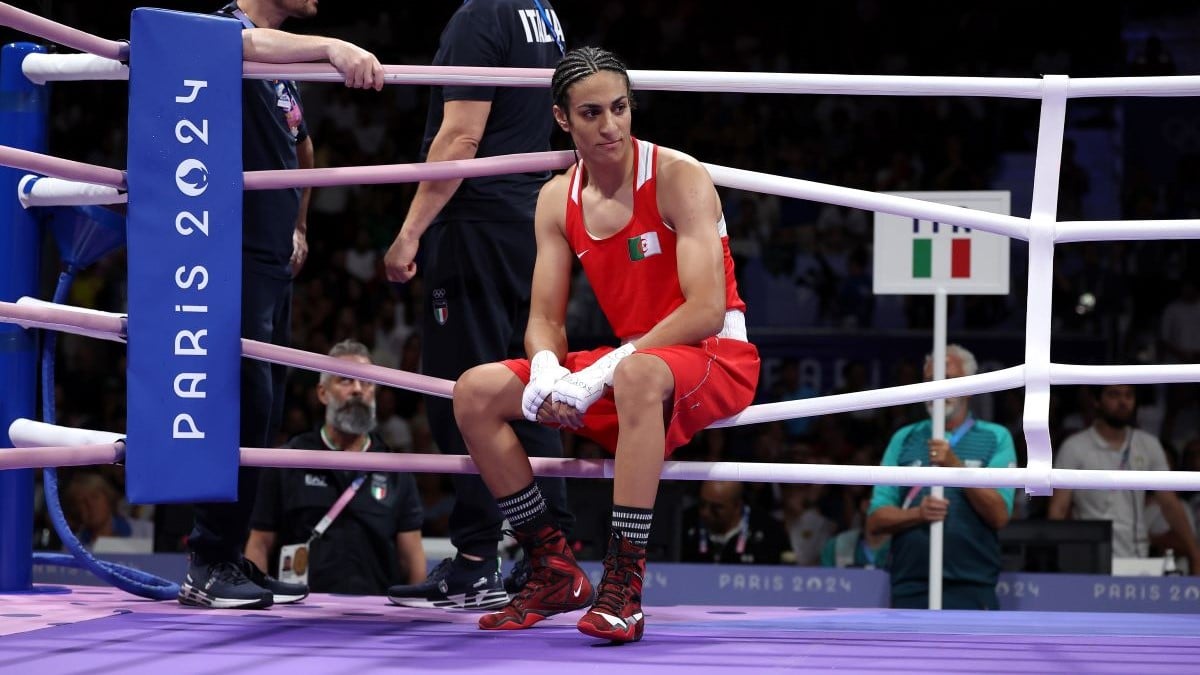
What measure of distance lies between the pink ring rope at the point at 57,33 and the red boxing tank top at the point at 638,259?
0.94 meters

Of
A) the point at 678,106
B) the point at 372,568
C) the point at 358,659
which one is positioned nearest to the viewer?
the point at 358,659

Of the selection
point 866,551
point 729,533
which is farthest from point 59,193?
point 866,551

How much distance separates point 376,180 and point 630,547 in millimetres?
871

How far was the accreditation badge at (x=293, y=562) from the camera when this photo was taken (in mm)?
4539

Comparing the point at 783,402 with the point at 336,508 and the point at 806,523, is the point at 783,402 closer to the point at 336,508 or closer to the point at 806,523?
the point at 336,508

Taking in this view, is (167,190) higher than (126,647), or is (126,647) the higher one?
(167,190)

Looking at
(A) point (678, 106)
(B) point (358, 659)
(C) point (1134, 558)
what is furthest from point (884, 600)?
(A) point (678, 106)

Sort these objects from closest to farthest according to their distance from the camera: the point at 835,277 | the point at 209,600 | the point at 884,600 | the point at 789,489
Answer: the point at 209,600 → the point at 884,600 → the point at 789,489 → the point at 835,277

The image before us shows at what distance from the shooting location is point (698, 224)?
109 inches

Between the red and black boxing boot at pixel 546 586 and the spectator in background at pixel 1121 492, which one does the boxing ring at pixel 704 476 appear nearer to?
the red and black boxing boot at pixel 546 586

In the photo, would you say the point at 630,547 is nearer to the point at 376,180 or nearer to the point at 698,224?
the point at 698,224

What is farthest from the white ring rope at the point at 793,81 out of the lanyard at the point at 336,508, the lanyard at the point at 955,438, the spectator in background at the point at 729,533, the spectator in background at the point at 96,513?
the spectator in background at the point at 96,513

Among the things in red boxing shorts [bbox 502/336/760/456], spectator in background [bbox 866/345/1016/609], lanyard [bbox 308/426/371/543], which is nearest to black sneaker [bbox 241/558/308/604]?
red boxing shorts [bbox 502/336/760/456]

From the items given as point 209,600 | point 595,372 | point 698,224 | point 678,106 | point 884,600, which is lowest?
point 884,600
